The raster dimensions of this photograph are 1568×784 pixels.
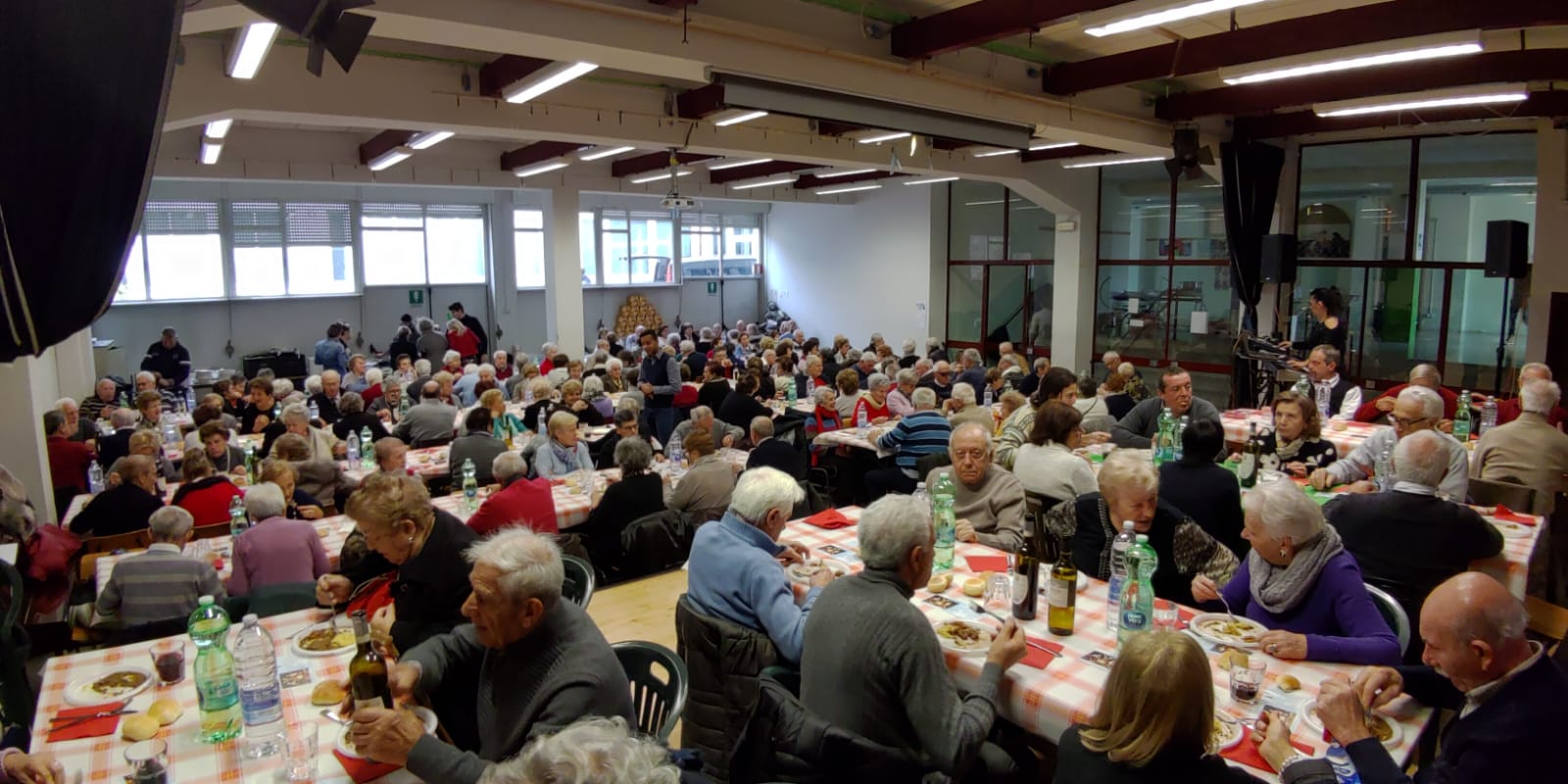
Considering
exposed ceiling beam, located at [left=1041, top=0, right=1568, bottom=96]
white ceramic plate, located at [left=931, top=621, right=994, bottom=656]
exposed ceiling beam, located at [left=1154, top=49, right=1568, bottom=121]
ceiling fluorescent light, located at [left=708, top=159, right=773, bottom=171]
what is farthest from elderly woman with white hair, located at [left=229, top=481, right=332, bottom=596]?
ceiling fluorescent light, located at [left=708, top=159, right=773, bottom=171]

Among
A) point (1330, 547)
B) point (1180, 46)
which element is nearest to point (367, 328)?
point (1180, 46)

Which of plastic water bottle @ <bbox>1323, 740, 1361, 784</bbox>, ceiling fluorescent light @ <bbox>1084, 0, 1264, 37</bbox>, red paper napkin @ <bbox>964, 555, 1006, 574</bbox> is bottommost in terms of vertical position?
red paper napkin @ <bbox>964, 555, 1006, 574</bbox>

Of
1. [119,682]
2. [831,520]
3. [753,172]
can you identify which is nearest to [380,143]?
[753,172]

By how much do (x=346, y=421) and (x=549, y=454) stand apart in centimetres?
211

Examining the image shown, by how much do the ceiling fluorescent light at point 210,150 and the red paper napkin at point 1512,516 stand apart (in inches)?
433

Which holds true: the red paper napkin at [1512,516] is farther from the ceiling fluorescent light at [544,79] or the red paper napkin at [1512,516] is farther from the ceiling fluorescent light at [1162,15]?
the ceiling fluorescent light at [544,79]

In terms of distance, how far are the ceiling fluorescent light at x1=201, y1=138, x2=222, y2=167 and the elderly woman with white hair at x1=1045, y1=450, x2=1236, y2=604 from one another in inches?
374

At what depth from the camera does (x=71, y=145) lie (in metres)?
1.43

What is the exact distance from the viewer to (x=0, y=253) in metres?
1.38

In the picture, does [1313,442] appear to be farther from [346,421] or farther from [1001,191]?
[1001,191]

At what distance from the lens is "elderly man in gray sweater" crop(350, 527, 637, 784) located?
6.72 ft

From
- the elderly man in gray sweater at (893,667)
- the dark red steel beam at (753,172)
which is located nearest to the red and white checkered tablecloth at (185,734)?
the elderly man in gray sweater at (893,667)

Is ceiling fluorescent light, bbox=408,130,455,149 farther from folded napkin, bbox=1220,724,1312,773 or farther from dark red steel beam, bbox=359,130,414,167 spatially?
folded napkin, bbox=1220,724,1312,773

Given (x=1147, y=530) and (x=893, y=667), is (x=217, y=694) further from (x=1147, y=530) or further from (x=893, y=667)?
(x=1147, y=530)
